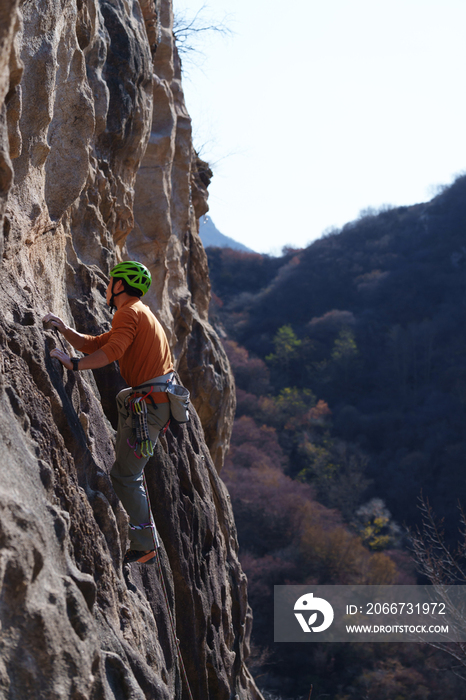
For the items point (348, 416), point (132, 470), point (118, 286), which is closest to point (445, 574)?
point (132, 470)

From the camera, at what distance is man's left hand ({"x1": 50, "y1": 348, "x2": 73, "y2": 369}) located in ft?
10.9

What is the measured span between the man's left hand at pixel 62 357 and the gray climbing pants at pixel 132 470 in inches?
20.5

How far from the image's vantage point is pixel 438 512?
1227 inches

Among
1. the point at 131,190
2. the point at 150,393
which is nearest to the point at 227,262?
the point at 131,190

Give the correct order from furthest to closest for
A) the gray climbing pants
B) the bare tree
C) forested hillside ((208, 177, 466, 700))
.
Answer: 1. forested hillside ((208, 177, 466, 700))
2. the bare tree
3. the gray climbing pants

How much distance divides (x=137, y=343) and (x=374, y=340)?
4519 centimetres

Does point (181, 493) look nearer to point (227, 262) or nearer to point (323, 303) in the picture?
point (323, 303)

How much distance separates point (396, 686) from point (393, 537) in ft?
36.9

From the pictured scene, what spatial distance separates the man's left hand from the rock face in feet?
0.20

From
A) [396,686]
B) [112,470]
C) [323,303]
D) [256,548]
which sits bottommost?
[396,686]

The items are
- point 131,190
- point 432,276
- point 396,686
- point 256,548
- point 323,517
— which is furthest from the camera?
point 432,276
